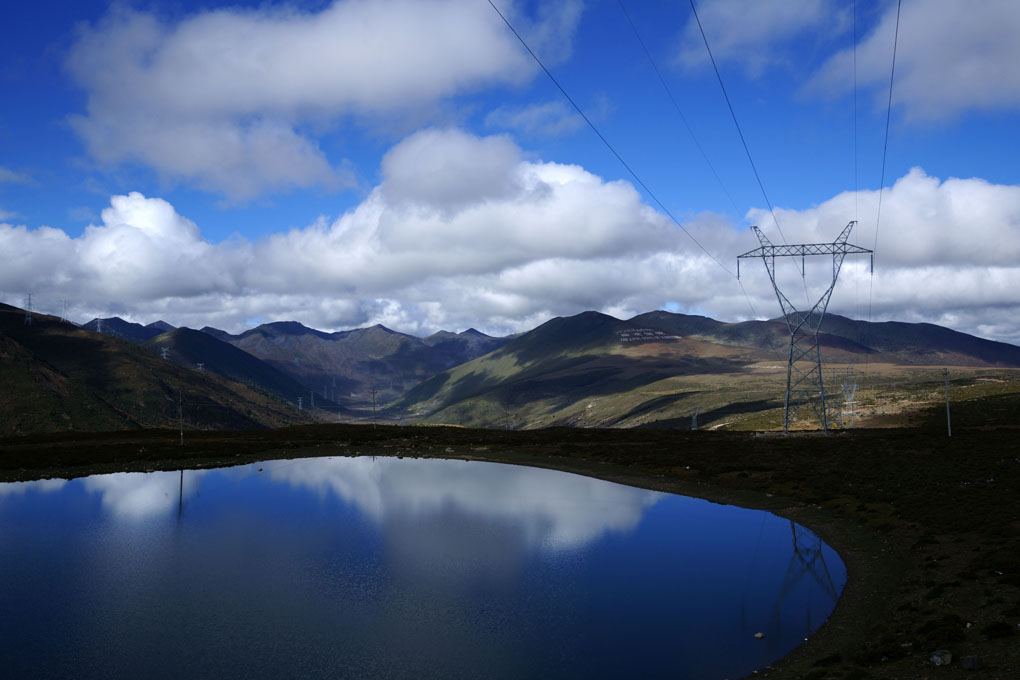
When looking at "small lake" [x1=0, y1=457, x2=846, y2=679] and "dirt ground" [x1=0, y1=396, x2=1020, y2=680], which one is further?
"small lake" [x1=0, y1=457, x2=846, y2=679]

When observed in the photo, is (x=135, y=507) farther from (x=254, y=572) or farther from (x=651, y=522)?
(x=651, y=522)

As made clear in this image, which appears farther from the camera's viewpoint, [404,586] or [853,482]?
[853,482]

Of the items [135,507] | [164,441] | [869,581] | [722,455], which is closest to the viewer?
[869,581]

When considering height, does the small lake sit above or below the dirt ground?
below

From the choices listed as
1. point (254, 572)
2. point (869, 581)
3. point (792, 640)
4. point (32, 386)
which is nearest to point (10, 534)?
point (254, 572)

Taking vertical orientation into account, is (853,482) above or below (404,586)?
above
